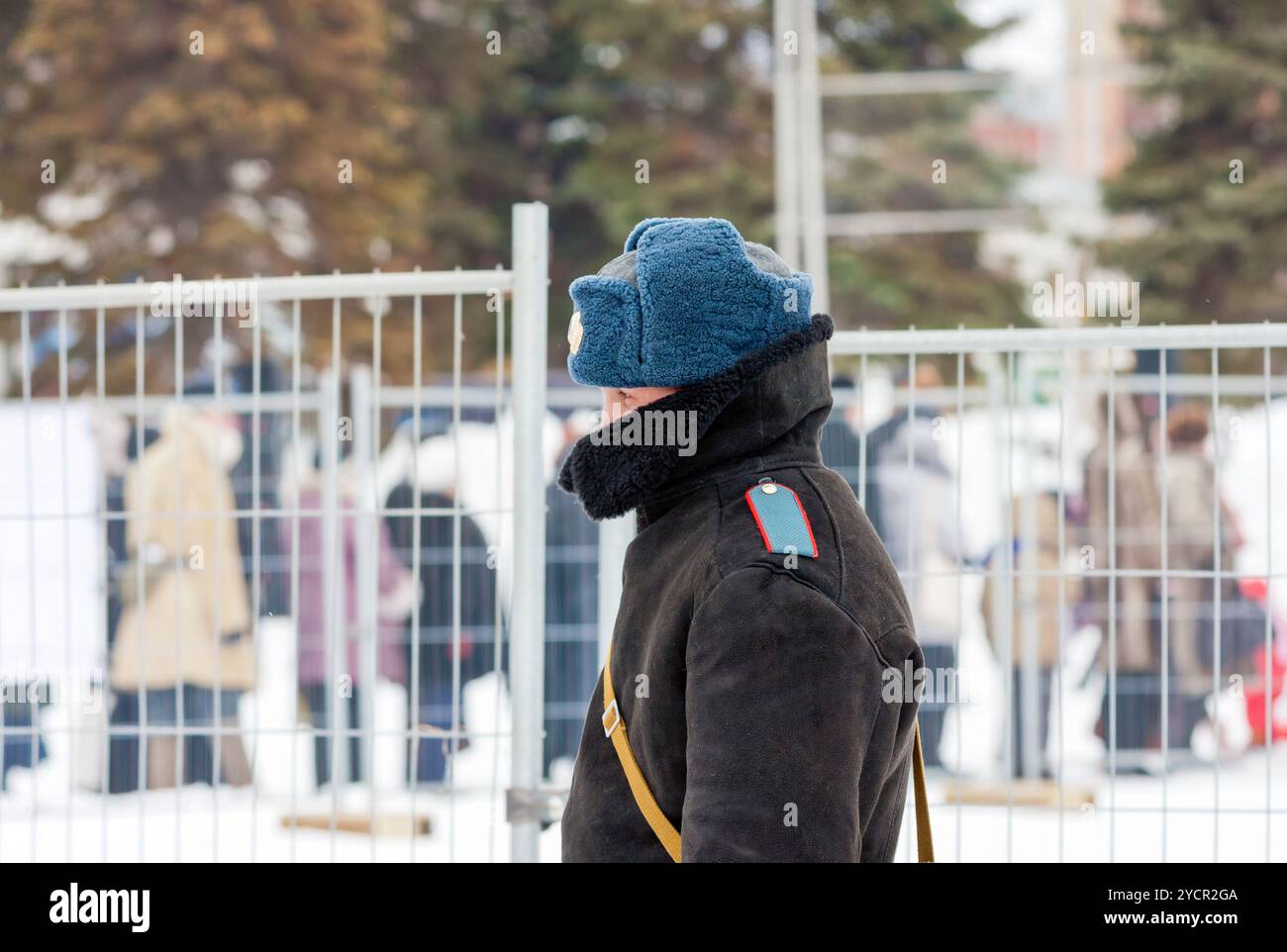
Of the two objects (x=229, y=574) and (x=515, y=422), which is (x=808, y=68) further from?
Result: (x=515, y=422)

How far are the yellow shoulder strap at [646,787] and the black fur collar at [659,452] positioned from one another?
0.72ft

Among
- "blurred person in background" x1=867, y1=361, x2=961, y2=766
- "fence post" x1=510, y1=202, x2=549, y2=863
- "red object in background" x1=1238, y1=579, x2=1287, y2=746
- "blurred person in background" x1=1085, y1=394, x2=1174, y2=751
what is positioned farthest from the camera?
"red object in background" x1=1238, y1=579, x2=1287, y2=746

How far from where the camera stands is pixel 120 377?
15.5 m

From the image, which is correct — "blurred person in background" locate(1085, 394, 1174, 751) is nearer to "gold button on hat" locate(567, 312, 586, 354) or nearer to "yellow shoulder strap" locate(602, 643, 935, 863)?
"yellow shoulder strap" locate(602, 643, 935, 863)

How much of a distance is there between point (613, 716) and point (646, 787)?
126 mm

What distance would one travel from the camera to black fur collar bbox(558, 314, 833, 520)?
7.02 ft

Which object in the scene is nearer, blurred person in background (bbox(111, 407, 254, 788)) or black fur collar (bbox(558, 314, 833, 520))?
black fur collar (bbox(558, 314, 833, 520))

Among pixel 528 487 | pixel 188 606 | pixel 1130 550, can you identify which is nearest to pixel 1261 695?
pixel 1130 550

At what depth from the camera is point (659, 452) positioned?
7.16 feet

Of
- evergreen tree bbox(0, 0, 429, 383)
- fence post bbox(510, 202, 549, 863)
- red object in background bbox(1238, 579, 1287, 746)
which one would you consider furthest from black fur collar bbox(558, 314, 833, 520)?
evergreen tree bbox(0, 0, 429, 383)

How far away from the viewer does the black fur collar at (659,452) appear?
2.14 m

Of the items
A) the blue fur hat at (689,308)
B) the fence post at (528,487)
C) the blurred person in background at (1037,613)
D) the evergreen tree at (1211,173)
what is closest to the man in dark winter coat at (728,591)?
the blue fur hat at (689,308)

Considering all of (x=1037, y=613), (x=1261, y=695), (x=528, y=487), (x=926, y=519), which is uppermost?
(x=528, y=487)

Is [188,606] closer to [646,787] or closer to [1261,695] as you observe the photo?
[1261,695]
